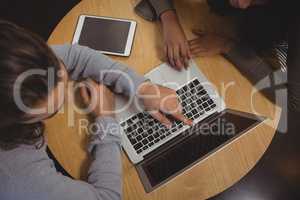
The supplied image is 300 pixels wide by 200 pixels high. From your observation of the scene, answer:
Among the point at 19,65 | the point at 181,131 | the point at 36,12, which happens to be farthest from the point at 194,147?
the point at 36,12

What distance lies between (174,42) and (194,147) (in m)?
0.31

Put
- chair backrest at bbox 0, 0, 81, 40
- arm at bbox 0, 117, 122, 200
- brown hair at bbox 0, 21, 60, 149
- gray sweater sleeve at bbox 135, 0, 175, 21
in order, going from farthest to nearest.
Result: chair backrest at bbox 0, 0, 81, 40
gray sweater sleeve at bbox 135, 0, 175, 21
arm at bbox 0, 117, 122, 200
brown hair at bbox 0, 21, 60, 149

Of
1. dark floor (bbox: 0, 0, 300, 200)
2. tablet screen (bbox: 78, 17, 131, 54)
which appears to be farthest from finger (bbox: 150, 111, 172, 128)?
dark floor (bbox: 0, 0, 300, 200)

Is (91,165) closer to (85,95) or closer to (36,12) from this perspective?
(85,95)

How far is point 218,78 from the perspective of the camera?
3.43 feet

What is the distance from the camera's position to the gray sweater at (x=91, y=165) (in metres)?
0.88

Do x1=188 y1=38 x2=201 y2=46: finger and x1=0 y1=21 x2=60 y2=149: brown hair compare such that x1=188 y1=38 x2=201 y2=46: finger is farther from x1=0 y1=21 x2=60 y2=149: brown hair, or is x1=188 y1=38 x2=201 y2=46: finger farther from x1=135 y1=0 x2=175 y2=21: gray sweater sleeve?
x1=0 y1=21 x2=60 y2=149: brown hair

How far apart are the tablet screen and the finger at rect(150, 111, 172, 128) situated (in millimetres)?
213

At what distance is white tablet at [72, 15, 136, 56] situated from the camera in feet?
3.49

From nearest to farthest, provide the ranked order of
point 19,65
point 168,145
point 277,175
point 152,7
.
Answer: point 19,65, point 168,145, point 152,7, point 277,175

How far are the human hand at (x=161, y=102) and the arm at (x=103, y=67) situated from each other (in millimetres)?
31

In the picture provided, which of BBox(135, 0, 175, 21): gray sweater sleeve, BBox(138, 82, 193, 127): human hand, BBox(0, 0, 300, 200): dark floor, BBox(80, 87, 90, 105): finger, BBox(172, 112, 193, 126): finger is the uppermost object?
BBox(135, 0, 175, 21): gray sweater sleeve

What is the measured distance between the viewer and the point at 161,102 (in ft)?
3.34

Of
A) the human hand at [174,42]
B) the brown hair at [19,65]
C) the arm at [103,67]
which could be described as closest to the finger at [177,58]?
the human hand at [174,42]
